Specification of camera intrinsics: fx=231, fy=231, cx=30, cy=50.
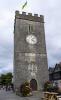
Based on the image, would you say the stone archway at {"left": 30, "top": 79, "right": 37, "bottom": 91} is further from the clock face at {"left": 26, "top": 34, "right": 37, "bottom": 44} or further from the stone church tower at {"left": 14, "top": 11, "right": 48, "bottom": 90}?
the clock face at {"left": 26, "top": 34, "right": 37, "bottom": 44}

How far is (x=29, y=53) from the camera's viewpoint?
4606 centimetres

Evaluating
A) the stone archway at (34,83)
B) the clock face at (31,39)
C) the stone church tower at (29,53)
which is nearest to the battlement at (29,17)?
the stone church tower at (29,53)

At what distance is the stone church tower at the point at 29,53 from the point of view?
1766 inches

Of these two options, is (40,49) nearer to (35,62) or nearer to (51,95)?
(35,62)

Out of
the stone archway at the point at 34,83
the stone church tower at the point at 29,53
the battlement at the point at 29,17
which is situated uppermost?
the battlement at the point at 29,17

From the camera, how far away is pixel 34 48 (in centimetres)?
4681

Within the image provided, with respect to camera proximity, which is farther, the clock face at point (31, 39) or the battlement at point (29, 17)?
the battlement at point (29, 17)

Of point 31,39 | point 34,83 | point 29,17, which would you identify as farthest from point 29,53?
point 29,17

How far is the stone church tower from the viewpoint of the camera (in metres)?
44.8

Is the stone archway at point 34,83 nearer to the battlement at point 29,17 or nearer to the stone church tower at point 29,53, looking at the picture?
the stone church tower at point 29,53

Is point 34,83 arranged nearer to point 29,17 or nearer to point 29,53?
point 29,53

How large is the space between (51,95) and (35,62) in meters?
26.1

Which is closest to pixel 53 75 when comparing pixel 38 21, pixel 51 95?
pixel 38 21

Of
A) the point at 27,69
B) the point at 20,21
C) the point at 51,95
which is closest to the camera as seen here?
the point at 51,95
